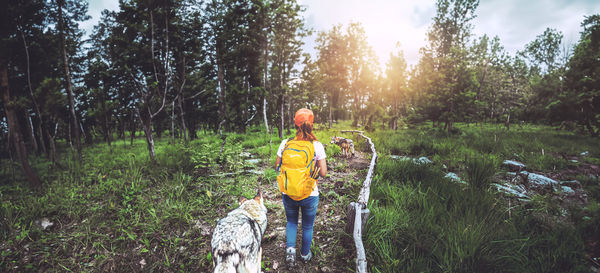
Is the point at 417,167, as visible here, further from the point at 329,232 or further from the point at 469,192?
the point at 329,232

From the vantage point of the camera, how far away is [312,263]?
2.76 meters

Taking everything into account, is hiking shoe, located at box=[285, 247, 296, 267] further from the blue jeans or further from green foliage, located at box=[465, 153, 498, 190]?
green foliage, located at box=[465, 153, 498, 190]

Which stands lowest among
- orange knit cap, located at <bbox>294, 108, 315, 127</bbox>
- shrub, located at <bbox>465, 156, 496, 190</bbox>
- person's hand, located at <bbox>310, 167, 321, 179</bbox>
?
shrub, located at <bbox>465, 156, 496, 190</bbox>

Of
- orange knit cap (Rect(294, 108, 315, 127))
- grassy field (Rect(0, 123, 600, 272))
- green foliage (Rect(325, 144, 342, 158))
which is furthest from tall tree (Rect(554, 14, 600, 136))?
orange knit cap (Rect(294, 108, 315, 127))

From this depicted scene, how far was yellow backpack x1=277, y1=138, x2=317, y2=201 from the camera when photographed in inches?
91.0

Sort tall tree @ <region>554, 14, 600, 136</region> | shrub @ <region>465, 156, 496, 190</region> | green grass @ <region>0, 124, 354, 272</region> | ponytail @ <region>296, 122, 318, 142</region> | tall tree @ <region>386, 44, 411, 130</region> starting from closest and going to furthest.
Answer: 1. ponytail @ <region>296, 122, 318, 142</region>
2. green grass @ <region>0, 124, 354, 272</region>
3. shrub @ <region>465, 156, 496, 190</region>
4. tall tree @ <region>554, 14, 600, 136</region>
5. tall tree @ <region>386, 44, 411, 130</region>

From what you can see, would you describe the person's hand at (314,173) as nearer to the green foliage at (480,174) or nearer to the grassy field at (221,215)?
the grassy field at (221,215)

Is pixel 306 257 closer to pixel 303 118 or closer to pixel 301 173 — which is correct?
pixel 301 173

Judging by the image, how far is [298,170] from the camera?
232 cm

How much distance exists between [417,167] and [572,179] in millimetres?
5127

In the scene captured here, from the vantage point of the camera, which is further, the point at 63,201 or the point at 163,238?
the point at 63,201

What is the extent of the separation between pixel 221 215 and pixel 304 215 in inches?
90.5

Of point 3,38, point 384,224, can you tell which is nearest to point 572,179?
point 384,224

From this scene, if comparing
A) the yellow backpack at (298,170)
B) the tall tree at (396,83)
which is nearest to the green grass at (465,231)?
the yellow backpack at (298,170)
